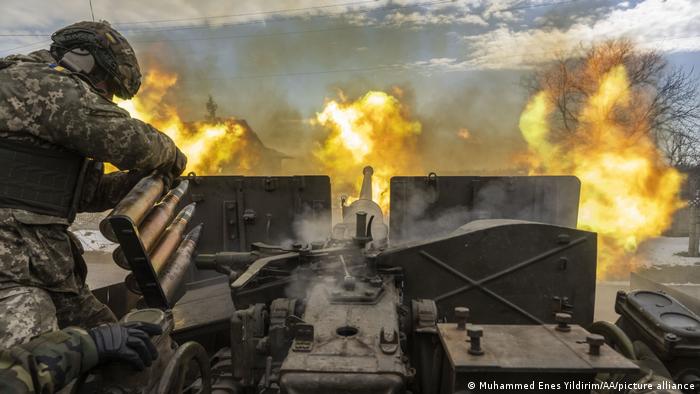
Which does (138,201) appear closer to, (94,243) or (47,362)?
(47,362)

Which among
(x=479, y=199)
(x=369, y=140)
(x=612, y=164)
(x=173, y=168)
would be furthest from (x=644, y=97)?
(x=173, y=168)

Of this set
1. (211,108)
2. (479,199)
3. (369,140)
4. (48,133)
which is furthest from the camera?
(211,108)

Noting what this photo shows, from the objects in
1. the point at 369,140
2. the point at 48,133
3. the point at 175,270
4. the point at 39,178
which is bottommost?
the point at 175,270

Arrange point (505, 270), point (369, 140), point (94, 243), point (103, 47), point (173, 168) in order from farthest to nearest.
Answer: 1. point (369, 140)
2. point (94, 243)
3. point (505, 270)
4. point (173, 168)
5. point (103, 47)

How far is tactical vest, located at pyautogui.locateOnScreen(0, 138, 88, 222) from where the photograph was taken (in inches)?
98.7

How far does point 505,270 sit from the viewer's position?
12.8ft

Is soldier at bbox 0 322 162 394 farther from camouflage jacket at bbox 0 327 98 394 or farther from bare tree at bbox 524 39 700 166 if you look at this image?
bare tree at bbox 524 39 700 166

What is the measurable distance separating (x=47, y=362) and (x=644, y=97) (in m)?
23.5

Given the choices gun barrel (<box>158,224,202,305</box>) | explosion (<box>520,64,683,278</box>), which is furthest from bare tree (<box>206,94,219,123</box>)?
gun barrel (<box>158,224,202,305</box>)

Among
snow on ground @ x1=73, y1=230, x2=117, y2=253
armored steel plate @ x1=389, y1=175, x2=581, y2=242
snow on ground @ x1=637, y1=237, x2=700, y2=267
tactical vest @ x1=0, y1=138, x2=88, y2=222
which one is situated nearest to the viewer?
tactical vest @ x1=0, y1=138, x2=88, y2=222

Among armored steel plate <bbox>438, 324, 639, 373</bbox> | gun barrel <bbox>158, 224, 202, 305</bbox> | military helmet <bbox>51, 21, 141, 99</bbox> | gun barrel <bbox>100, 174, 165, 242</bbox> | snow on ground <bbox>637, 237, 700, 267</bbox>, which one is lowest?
snow on ground <bbox>637, 237, 700, 267</bbox>

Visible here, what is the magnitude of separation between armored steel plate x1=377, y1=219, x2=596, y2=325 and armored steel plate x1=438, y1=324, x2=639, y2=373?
4.19 feet

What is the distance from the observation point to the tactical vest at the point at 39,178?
2.51 m

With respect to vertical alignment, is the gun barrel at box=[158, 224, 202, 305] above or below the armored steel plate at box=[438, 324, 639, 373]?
below
